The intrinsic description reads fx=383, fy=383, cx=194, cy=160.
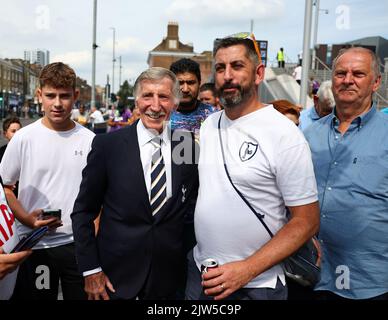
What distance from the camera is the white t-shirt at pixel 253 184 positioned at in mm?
1899

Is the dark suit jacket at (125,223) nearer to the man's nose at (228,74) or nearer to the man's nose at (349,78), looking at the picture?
the man's nose at (228,74)

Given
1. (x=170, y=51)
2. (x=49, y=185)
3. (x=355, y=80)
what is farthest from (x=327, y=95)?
(x=170, y=51)

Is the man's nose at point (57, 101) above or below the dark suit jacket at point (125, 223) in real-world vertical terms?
above

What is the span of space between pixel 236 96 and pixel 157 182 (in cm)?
67

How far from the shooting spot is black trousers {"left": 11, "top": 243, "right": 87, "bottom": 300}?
2.79 metres

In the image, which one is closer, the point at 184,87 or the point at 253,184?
the point at 253,184

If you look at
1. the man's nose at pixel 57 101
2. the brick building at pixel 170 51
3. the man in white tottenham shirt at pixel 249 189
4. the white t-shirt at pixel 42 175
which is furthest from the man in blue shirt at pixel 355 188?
the brick building at pixel 170 51

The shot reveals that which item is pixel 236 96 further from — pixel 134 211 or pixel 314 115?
pixel 314 115

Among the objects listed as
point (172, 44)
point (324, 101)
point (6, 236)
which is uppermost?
point (172, 44)

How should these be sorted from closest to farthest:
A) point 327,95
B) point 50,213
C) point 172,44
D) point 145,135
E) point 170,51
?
Answer: point 145,135
point 50,213
point 327,95
point 170,51
point 172,44

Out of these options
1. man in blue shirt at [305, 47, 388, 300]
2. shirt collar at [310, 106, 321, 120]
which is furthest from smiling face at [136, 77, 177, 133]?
shirt collar at [310, 106, 321, 120]

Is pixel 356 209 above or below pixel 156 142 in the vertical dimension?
below

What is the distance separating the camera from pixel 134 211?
219 centimetres

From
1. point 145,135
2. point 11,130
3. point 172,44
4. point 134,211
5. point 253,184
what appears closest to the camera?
point 253,184
